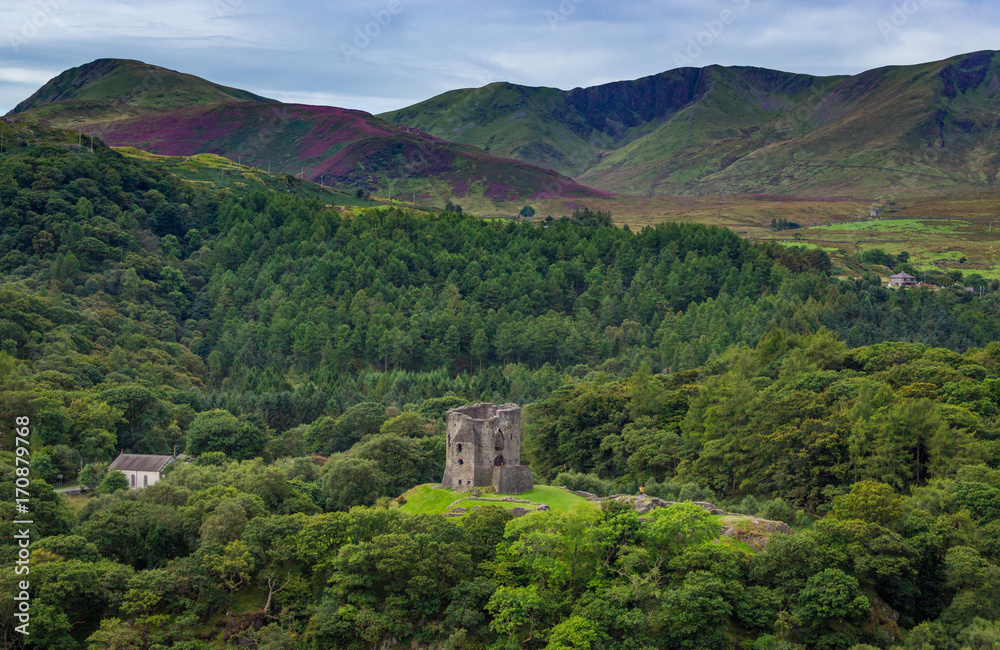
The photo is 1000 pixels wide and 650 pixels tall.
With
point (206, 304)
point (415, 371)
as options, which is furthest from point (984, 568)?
point (206, 304)

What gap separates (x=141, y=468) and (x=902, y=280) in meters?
130

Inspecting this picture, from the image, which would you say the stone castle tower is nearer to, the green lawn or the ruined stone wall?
the ruined stone wall

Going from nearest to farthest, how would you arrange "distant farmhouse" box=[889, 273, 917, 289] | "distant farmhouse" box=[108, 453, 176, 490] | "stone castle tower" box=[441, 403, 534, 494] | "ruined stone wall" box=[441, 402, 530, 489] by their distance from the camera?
"stone castle tower" box=[441, 403, 534, 494] → "ruined stone wall" box=[441, 402, 530, 489] → "distant farmhouse" box=[108, 453, 176, 490] → "distant farmhouse" box=[889, 273, 917, 289]

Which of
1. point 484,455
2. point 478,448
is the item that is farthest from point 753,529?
point 478,448

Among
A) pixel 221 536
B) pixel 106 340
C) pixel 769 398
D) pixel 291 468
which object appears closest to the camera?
pixel 221 536

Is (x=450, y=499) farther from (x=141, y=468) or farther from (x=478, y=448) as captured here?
(x=141, y=468)

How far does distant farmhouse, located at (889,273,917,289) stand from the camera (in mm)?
170850

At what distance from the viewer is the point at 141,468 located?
265 ft

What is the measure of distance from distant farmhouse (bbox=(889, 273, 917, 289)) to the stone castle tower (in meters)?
118

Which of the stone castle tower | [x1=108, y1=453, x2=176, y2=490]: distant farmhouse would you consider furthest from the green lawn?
[x1=108, y1=453, x2=176, y2=490]: distant farmhouse

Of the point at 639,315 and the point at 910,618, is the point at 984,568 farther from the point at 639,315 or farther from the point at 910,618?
the point at 639,315

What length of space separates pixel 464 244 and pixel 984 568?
385 ft

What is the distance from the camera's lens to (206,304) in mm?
144625

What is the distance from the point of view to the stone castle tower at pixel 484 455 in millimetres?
68875
